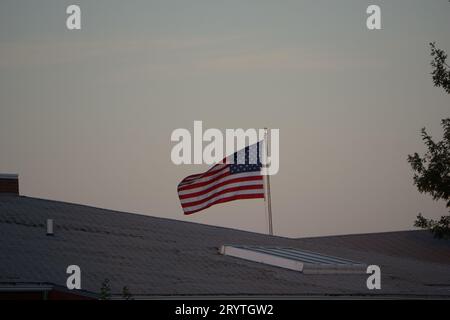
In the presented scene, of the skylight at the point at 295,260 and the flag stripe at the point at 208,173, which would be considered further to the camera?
the flag stripe at the point at 208,173

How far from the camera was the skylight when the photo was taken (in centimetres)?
3372

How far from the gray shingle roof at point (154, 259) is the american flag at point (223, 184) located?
126cm

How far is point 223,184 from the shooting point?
127ft

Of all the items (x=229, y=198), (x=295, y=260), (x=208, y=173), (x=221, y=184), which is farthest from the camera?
(x=208, y=173)

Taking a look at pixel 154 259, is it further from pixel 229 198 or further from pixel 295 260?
pixel 229 198

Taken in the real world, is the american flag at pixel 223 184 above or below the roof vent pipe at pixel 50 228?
above

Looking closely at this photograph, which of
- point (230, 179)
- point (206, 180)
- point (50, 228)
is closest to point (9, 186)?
point (206, 180)

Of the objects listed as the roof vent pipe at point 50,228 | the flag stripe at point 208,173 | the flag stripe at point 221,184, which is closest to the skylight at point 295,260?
the flag stripe at point 221,184

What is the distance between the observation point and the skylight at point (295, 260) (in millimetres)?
33719

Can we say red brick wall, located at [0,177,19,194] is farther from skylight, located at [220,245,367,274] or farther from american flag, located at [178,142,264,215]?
skylight, located at [220,245,367,274]

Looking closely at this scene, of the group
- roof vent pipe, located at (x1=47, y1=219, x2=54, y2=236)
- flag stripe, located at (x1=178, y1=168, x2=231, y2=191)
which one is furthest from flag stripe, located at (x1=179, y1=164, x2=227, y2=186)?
roof vent pipe, located at (x1=47, y1=219, x2=54, y2=236)

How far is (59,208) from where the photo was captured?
3938cm

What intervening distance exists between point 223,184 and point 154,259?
7.09m

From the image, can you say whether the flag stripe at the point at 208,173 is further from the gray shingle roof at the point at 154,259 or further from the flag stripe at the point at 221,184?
the gray shingle roof at the point at 154,259
